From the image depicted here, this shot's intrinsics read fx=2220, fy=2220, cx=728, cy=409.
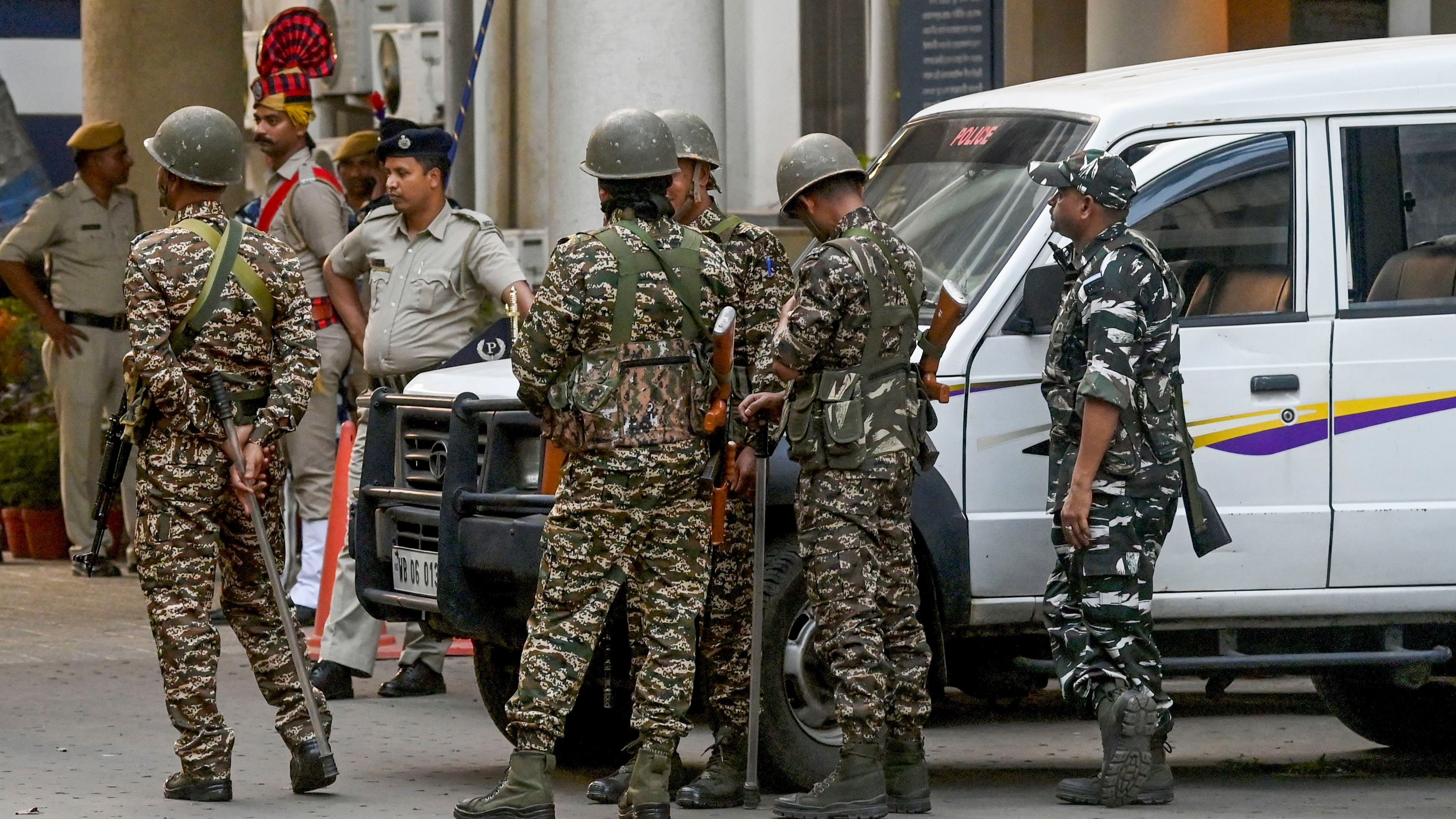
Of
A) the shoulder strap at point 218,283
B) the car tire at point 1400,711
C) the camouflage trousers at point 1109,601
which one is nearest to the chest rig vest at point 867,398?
the camouflage trousers at point 1109,601

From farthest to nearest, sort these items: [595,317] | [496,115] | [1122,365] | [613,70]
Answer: [496,115]
[613,70]
[1122,365]
[595,317]

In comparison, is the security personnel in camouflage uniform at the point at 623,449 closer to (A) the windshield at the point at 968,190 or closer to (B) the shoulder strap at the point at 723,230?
(B) the shoulder strap at the point at 723,230

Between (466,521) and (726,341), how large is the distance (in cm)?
106

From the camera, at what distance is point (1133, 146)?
676 centimetres

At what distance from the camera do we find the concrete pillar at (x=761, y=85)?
18.7m

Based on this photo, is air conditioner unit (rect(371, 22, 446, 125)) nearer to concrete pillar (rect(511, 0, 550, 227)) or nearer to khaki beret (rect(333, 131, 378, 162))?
concrete pillar (rect(511, 0, 550, 227))

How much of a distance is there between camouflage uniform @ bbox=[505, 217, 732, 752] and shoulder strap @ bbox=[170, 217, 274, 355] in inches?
38.8

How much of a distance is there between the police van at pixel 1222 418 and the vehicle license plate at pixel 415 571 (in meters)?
0.01

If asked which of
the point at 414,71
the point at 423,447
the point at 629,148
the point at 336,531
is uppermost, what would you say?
the point at 414,71

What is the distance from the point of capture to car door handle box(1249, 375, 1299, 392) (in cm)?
666

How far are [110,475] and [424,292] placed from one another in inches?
62.8

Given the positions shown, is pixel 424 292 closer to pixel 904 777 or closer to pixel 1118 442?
pixel 904 777

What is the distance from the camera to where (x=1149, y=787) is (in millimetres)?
6566

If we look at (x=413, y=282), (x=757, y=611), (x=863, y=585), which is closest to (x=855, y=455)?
(x=863, y=585)
